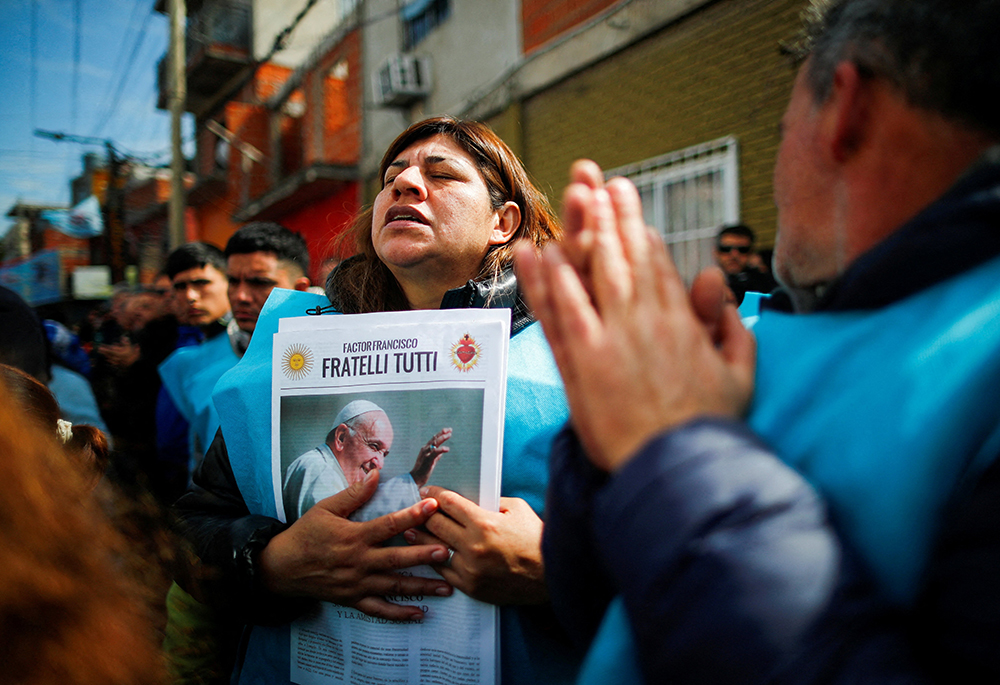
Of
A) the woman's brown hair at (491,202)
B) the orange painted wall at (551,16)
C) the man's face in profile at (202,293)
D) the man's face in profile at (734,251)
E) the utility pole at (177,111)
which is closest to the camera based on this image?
the woman's brown hair at (491,202)

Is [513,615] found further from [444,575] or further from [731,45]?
[731,45]

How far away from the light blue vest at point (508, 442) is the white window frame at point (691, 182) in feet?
12.9

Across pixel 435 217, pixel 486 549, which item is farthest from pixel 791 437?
pixel 435 217

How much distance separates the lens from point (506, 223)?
1.61 metres

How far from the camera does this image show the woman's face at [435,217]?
1.41 m

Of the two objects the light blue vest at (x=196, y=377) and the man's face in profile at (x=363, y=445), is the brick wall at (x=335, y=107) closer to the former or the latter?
the light blue vest at (x=196, y=377)

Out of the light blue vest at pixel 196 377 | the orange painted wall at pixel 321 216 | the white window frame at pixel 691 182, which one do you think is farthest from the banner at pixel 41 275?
the white window frame at pixel 691 182

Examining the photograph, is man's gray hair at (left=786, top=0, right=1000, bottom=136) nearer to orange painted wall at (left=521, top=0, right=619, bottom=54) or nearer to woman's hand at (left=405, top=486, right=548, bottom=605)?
woman's hand at (left=405, top=486, right=548, bottom=605)

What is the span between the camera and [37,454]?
1.80 ft

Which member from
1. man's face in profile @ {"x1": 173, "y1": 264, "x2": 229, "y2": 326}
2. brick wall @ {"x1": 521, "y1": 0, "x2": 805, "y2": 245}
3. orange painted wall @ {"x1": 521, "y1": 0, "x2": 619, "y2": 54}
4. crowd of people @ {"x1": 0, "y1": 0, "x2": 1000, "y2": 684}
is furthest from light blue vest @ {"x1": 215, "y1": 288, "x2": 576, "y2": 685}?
orange painted wall @ {"x1": 521, "y1": 0, "x2": 619, "y2": 54}

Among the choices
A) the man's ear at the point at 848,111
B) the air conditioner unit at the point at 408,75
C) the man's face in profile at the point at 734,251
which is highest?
the air conditioner unit at the point at 408,75

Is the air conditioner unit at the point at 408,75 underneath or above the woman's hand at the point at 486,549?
above

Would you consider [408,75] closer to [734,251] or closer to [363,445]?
[734,251]

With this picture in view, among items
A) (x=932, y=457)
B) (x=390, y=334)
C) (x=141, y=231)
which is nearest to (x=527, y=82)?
(x=390, y=334)
